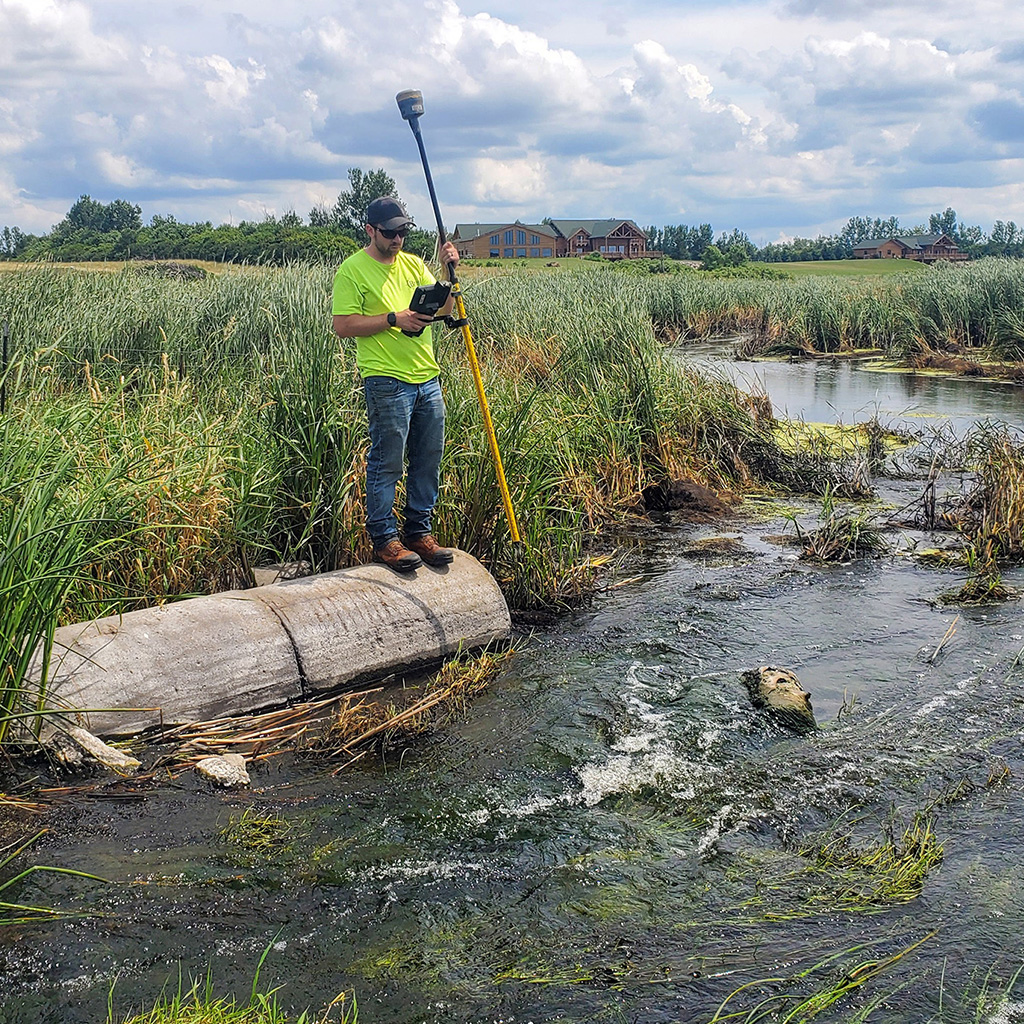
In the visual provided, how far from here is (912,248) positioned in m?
103

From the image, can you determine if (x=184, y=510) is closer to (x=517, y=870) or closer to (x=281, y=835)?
(x=281, y=835)

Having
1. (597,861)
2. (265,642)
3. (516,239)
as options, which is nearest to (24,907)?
(265,642)

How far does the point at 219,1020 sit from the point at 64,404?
14.8 ft

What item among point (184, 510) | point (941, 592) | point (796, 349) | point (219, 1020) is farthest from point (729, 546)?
point (796, 349)

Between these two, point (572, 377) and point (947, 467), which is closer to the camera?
point (572, 377)

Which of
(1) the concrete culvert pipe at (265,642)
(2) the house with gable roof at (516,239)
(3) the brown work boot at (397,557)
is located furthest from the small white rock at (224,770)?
(2) the house with gable roof at (516,239)

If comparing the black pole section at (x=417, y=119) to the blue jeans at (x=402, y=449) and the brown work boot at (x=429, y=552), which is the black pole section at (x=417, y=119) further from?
the brown work boot at (x=429, y=552)

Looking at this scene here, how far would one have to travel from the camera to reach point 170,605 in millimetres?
5195

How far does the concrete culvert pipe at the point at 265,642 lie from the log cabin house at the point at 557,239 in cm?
7871

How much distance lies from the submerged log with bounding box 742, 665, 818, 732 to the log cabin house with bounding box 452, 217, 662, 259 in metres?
79.4

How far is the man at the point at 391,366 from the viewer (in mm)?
5543

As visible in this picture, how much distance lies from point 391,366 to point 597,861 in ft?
9.65

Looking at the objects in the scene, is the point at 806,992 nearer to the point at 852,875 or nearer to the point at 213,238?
the point at 852,875

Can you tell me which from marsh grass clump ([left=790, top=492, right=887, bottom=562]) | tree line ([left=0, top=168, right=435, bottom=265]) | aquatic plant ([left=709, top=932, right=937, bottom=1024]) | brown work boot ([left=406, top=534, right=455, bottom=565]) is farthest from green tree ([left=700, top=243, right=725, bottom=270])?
aquatic plant ([left=709, top=932, right=937, bottom=1024])
